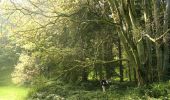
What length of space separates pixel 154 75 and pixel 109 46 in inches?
273

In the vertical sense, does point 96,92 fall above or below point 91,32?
below

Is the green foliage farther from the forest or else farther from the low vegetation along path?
the low vegetation along path

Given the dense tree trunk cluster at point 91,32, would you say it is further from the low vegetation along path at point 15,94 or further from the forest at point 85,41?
the low vegetation along path at point 15,94

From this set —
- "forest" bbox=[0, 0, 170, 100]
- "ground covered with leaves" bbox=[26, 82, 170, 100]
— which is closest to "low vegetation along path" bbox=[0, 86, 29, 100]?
"forest" bbox=[0, 0, 170, 100]

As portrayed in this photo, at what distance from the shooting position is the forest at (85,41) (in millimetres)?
15016

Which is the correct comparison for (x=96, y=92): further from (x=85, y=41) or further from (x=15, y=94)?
(x=15, y=94)

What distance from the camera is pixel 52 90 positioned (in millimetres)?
19375

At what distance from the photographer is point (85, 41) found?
70.2ft

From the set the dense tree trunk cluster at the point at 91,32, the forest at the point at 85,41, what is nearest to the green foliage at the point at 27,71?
the forest at the point at 85,41

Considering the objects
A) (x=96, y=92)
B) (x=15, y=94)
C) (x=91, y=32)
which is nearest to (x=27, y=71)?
(x=91, y=32)

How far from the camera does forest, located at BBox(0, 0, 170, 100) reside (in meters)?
15.0

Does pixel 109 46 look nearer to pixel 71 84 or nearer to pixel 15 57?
pixel 71 84

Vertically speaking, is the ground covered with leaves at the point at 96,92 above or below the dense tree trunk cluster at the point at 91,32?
below

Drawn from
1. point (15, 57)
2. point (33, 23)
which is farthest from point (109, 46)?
point (15, 57)
